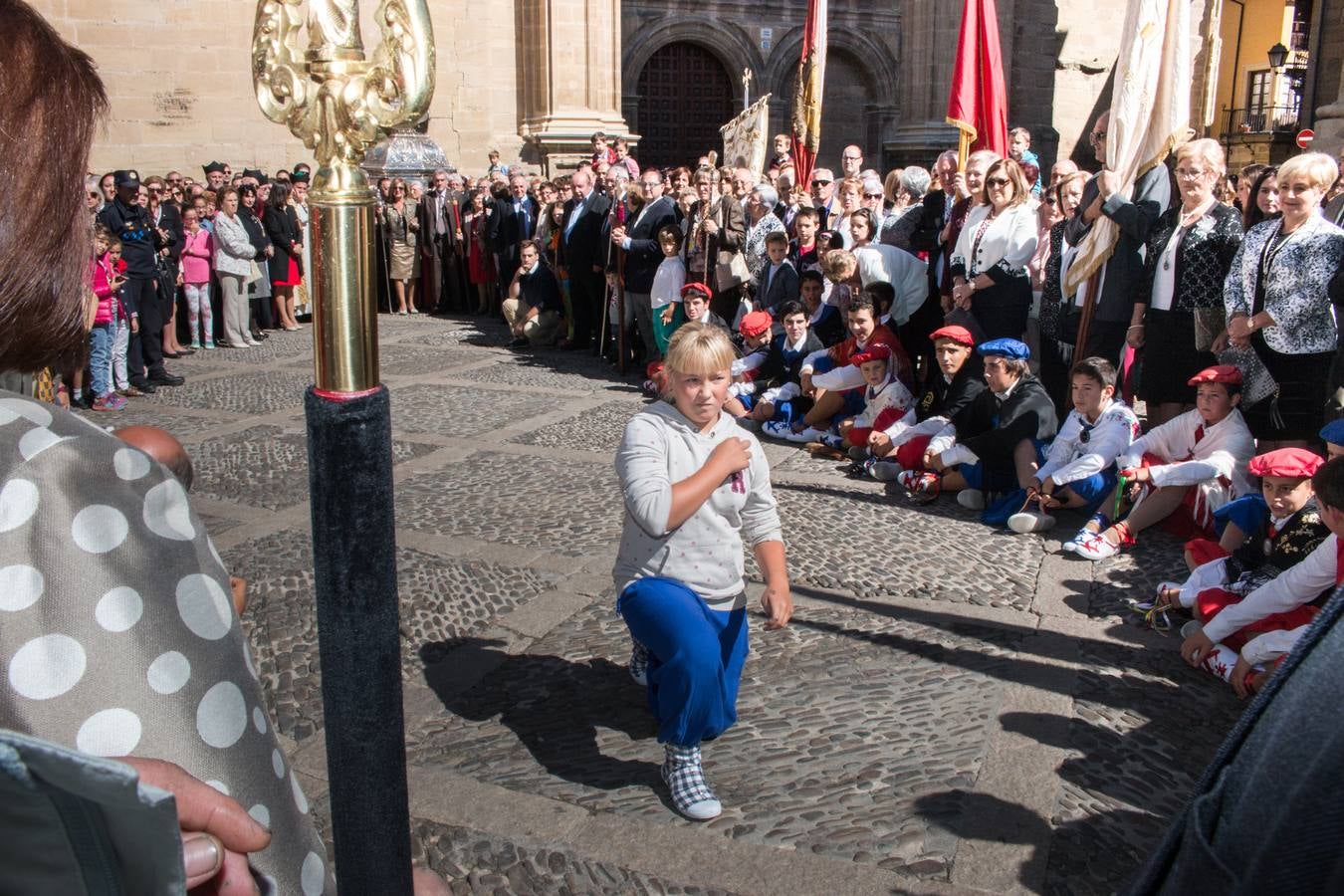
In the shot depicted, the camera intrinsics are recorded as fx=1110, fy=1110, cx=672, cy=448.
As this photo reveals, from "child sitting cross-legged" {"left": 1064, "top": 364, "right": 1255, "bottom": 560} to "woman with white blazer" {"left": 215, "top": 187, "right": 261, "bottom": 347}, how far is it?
10.0m

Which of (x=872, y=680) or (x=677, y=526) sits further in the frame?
(x=872, y=680)

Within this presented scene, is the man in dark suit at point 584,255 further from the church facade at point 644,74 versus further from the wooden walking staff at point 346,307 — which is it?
the wooden walking staff at point 346,307

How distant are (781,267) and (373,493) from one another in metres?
7.90

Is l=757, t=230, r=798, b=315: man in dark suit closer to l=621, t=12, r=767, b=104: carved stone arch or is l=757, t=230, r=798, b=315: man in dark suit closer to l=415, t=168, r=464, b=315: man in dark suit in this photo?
l=415, t=168, r=464, b=315: man in dark suit

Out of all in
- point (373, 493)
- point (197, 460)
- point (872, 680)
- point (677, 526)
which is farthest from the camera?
point (197, 460)

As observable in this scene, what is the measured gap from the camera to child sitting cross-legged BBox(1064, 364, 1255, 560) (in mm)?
5328

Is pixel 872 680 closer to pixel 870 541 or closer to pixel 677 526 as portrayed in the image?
pixel 677 526

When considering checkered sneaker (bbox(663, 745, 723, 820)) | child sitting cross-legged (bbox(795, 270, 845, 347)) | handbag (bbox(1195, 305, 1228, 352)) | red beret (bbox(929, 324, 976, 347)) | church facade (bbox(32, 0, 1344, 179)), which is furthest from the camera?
church facade (bbox(32, 0, 1344, 179))

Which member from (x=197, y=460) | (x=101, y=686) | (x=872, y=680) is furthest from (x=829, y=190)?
(x=101, y=686)

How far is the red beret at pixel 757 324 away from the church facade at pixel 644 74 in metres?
5.00

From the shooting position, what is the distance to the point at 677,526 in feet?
10.8

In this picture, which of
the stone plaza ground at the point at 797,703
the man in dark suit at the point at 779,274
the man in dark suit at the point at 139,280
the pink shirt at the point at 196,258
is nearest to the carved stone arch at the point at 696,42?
the pink shirt at the point at 196,258

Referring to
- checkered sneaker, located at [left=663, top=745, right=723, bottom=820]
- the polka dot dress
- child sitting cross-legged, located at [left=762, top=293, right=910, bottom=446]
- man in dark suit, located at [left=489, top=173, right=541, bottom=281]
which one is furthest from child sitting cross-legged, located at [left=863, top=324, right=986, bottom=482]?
man in dark suit, located at [left=489, top=173, right=541, bottom=281]

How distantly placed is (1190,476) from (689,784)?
11.0 feet
